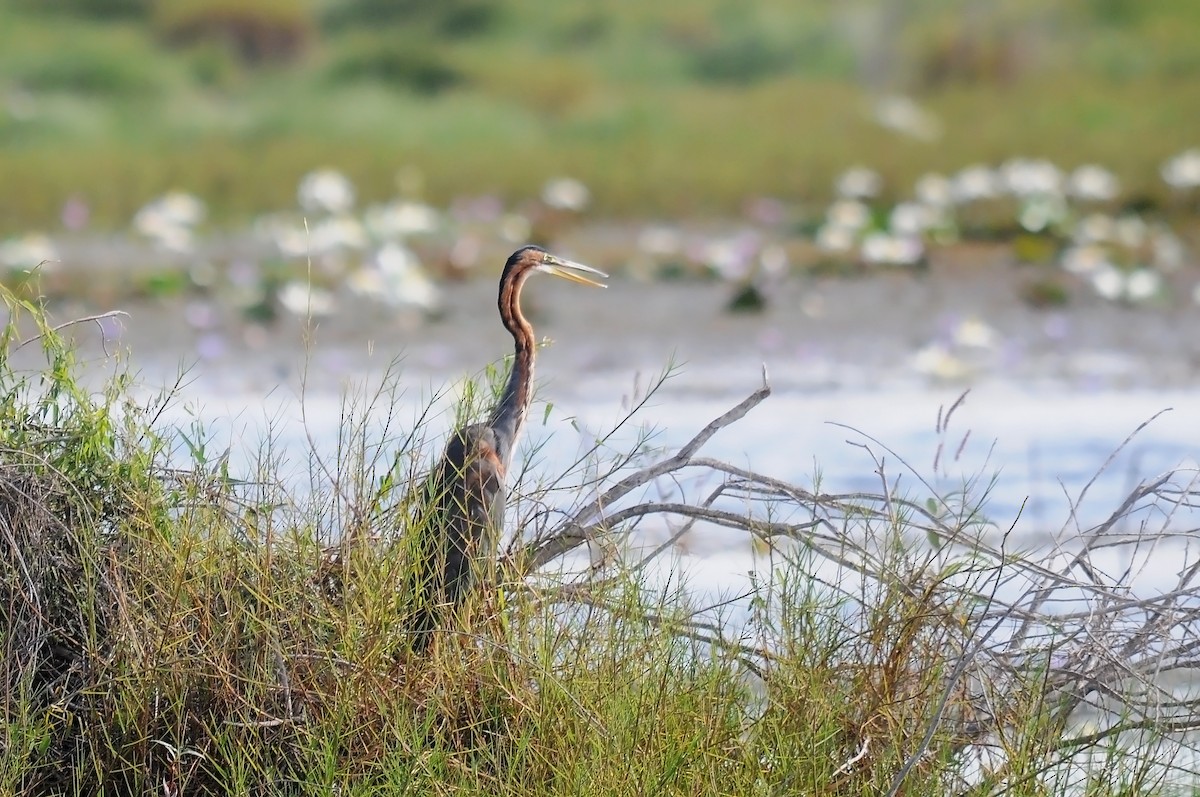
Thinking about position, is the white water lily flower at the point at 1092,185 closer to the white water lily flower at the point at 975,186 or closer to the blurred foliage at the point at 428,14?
the white water lily flower at the point at 975,186

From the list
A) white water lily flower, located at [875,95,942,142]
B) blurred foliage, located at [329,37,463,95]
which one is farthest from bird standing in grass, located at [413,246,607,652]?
blurred foliage, located at [329,37,463,95]

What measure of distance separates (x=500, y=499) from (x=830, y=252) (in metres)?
7.77

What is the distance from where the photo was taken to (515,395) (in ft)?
11.9

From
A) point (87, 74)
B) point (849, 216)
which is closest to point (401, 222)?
point (849, 216)

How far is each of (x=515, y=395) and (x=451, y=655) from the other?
2.45 ft

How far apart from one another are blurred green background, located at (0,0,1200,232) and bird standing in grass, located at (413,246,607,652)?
8.93 m

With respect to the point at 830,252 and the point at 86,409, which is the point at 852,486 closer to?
the point at 86,409

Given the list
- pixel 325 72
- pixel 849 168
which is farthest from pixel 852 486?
pixel 325 72

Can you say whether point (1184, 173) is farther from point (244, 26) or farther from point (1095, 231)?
point (244, 26)

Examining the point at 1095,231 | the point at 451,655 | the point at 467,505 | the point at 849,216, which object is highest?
the point at 1095,231

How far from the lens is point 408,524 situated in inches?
119

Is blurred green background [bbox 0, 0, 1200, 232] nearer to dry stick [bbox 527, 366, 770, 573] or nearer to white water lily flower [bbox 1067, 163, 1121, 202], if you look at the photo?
white water lily flower [bbox 1067, 163, 1121, 202]

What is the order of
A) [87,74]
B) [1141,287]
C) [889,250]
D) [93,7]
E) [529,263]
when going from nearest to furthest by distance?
[529,263] < [1141,287] < [889,250] < [87,74] < [93,7]

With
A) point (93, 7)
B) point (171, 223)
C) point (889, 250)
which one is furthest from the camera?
point (93, 7)
